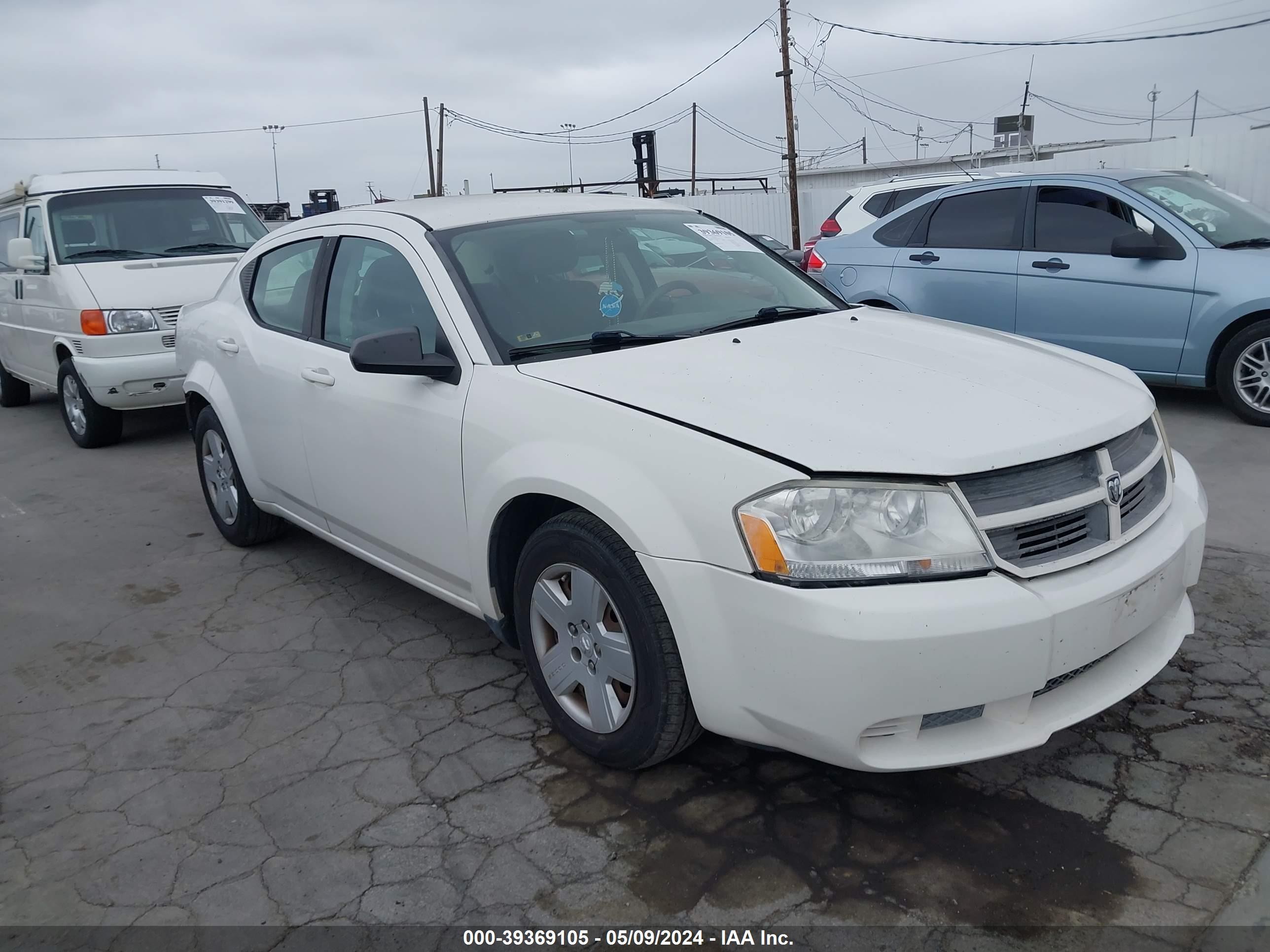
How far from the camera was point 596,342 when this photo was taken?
323cm

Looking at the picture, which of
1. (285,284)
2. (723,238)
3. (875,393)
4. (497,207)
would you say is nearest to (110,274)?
(285,284)

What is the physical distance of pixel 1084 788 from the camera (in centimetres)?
275

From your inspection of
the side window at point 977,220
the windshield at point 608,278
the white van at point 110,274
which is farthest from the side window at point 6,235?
the side window at point 977,220

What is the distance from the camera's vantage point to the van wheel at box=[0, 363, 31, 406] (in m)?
10.2

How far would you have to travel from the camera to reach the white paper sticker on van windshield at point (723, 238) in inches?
160

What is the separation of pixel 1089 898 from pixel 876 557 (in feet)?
3.09

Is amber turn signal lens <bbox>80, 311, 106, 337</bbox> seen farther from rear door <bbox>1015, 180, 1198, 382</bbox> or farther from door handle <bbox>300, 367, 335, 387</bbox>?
rear door <bbox>1015, 180, 1198, 382</bbox>

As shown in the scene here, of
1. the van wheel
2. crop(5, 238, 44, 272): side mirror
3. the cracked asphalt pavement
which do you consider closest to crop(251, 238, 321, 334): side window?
the cracked asphalt pavement

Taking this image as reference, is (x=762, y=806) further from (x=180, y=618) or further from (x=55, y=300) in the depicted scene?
(x=55, y=300)

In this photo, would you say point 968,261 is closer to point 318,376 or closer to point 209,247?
point 318,376

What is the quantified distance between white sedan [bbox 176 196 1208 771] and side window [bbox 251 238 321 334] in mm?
114

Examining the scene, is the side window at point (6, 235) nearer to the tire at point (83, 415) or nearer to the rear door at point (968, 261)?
the tire at point (83, 415)

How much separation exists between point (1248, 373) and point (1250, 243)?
0.92 meters

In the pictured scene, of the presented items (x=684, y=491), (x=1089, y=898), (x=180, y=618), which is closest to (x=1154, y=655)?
(x=1089, y=898)
